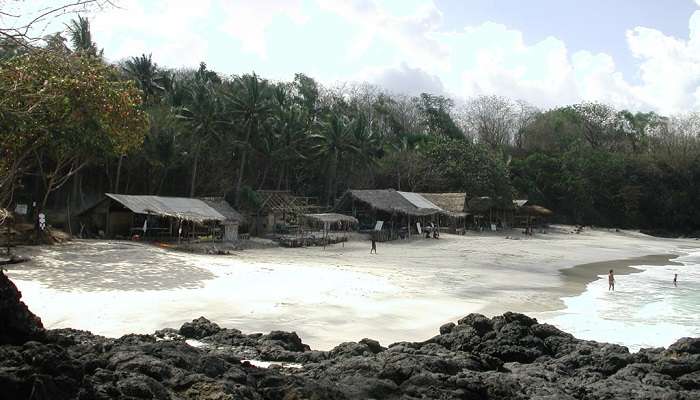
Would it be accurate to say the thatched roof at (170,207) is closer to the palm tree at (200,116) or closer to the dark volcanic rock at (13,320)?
the palm tree at (200,116)

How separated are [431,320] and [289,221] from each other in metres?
22.0

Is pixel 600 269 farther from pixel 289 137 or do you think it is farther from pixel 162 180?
pixel 162 180

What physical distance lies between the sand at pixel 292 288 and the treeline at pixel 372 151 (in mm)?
5860

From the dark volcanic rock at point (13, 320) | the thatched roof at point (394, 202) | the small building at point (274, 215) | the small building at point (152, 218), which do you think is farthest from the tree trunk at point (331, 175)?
the dark volcanic rock at point (13, 320)

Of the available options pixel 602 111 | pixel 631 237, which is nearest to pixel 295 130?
pixel 631 237

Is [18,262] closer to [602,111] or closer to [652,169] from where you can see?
[652,169]

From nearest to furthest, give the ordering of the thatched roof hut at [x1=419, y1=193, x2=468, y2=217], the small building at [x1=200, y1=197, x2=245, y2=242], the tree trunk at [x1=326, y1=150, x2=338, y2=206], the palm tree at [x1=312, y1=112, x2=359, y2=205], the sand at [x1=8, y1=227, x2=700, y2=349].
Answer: the sand at [x1=8, y1=227, x2=700, y2=349]
the small building at [x1=200, y1=197, x2=245, y2=242]
the palm tree at [x1=312, y1=112, x2=359, y2=205]
the tree trunk at [x1=326, y1=150, x2=338, y2=206]
the thatched roof hut at [x1=419, y1=193, x2=468, y2=217]

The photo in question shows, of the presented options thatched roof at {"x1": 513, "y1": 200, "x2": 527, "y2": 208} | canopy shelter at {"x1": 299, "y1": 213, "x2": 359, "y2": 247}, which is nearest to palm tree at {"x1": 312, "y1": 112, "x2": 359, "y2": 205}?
canopy shelter at {"x1": 299, "y1": 213, "x2": 359, "y2": 247}

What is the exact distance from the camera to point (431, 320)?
51.4ft

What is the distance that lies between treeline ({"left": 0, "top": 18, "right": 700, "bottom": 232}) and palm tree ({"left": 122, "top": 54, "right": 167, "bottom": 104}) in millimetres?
105

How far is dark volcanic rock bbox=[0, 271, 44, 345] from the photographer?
7.45 metres

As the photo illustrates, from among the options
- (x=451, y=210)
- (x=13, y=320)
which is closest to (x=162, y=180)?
(x=451, y=210)

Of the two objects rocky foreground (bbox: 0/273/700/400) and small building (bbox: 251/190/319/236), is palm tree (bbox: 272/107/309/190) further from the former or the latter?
rocky foreground (bbox: 0/273/700/400)

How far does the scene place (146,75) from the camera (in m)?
41.6
